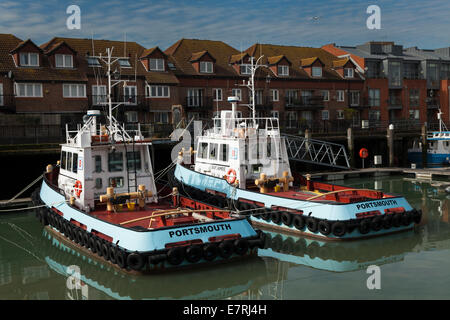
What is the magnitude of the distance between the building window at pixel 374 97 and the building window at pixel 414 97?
4661mm

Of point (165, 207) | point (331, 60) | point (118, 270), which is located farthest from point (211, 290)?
point (331, 60)

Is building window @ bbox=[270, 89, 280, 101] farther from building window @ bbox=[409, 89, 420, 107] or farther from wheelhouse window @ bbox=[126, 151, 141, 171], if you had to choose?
wheelhouse window @ bbox=[126, 151, 141, 171]

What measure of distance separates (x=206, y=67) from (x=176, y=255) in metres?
28.1

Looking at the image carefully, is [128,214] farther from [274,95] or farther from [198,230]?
[274,95]

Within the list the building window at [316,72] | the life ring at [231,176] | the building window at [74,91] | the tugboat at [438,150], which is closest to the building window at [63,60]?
the building window at [74,91]

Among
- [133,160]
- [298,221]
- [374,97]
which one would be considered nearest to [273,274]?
[298,221]

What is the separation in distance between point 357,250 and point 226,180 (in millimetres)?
5800

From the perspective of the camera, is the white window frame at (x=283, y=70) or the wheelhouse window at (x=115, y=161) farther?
the white window frame at (x=283, y=70)

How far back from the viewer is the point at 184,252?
1070cm

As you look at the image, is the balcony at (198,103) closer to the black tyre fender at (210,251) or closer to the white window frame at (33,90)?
the white window frame at (33,90)

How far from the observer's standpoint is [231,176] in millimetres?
17438

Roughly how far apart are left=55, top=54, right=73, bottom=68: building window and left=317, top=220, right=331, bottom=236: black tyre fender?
23.5 m

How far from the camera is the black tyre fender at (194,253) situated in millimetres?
10734

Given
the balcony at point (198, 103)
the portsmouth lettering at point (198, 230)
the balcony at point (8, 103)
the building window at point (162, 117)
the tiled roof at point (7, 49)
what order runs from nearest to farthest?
1. the portsmouth lettering at point (198, 230)
2. the balcony at point (8, 103)
3. the tiled roof at point (7, 49)
4. the building window at point (162, 117)
5. the balcony at point (198, 103)
